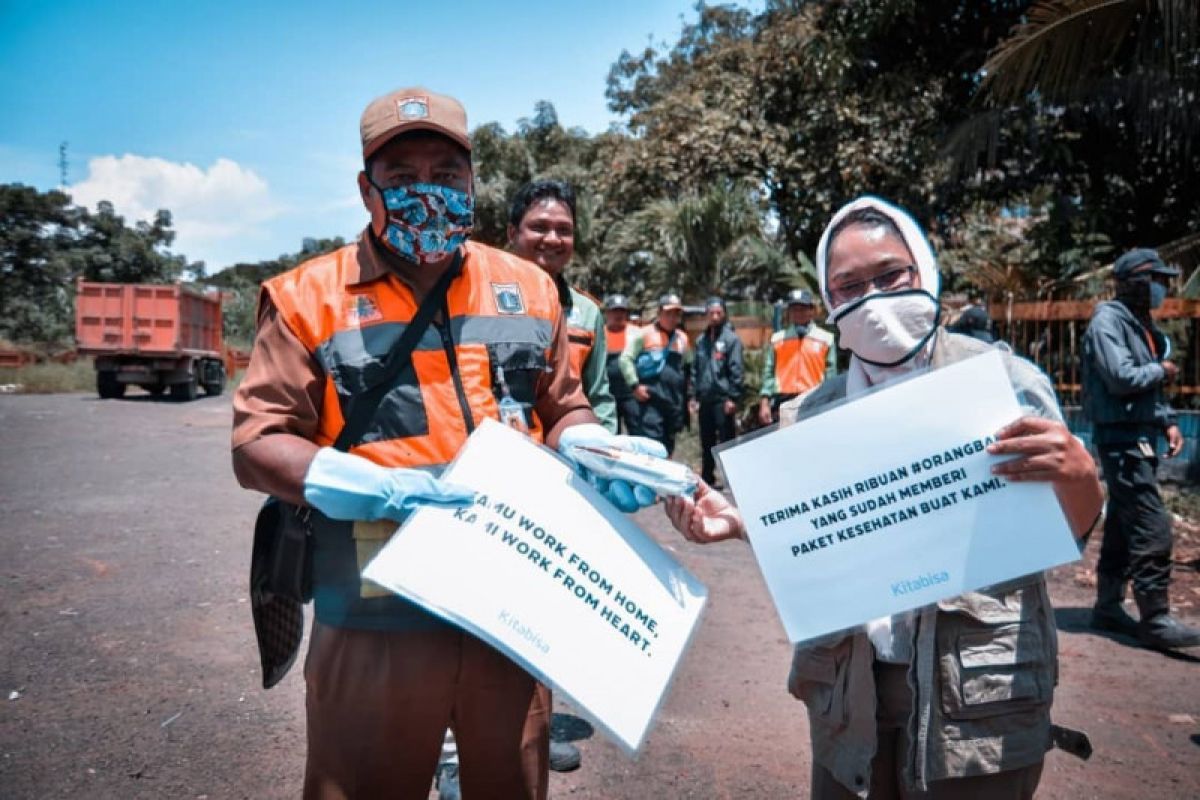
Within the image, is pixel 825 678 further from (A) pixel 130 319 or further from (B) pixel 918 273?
(A) pixel 130 319

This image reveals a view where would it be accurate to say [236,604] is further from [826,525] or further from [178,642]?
[826,525]

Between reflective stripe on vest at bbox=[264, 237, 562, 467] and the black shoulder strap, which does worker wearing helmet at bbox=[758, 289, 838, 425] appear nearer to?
reflective stripe on vest at bbox=[264, 237, 562, 467]

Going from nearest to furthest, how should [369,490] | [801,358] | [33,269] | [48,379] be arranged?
[369,490] < [801,358] < [48,379] < [33,269]

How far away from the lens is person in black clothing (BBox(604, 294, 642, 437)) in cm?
790

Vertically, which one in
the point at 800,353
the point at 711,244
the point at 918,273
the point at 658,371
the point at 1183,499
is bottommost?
the point at 1183,499

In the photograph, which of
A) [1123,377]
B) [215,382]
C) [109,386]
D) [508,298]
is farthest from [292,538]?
[215,382]

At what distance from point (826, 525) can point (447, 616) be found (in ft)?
2.35

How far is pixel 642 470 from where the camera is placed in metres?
1.60

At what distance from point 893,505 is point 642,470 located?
470 mm

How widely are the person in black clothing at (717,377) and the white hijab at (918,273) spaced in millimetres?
6803

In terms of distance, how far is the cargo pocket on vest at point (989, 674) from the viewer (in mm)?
1549

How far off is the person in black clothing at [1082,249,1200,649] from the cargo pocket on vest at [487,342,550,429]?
3.81m

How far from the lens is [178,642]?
4328 millimetres

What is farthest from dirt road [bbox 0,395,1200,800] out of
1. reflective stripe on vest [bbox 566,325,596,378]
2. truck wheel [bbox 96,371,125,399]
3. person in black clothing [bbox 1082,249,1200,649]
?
truck wheel [bbox 96,371,125,399]
